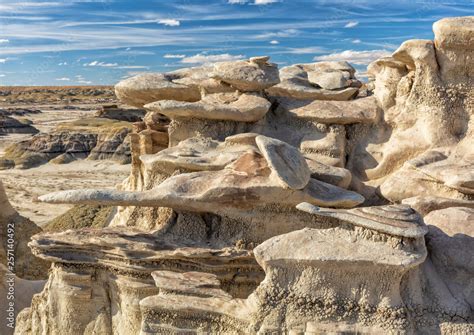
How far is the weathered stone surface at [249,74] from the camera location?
8703 millimetres

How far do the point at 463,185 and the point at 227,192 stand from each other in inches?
107

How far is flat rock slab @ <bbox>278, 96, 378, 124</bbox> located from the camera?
8.63 meters

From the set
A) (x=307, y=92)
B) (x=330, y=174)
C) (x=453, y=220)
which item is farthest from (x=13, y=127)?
(x=453, y=220)

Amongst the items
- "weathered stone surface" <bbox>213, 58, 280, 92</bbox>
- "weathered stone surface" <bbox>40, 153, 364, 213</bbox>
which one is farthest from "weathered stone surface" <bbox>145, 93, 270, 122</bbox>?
"weathered stone surface" <bbox>40, 153, 364, 213</bbox>

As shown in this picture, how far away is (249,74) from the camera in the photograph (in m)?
8.72

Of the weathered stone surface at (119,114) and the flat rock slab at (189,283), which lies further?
the weathered stone surface at (119,114)

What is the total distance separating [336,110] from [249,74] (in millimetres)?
1301

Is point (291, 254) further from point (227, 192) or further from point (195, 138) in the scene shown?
point (195, 138)

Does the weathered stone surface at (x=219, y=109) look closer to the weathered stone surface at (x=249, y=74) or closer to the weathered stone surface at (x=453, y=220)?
the weathered stone surface at (x=249, y=74)

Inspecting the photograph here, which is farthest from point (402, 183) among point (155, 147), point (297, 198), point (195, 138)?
point (155, 147)

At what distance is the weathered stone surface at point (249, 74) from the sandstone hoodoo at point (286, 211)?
0.07 ft

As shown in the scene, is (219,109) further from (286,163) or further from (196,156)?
(286,163)

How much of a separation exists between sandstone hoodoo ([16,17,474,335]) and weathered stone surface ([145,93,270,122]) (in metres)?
0.02

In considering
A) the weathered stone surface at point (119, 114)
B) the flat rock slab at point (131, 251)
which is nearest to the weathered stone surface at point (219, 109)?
the flat rock slab at point (131, 251)
